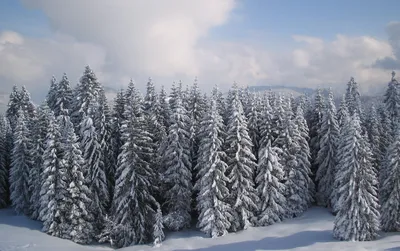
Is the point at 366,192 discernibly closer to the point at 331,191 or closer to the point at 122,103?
the point at 331,191

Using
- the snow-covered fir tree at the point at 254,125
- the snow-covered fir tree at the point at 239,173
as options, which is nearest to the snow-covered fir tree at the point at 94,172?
the snow-covered fir tree at the point at 239,173

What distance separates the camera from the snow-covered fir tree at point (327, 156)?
4572 cm

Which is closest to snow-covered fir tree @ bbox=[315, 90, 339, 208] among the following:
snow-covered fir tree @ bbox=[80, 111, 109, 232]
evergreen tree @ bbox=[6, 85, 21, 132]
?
snow-covered fir tree @ bbox=[80, 111, 109, 232]

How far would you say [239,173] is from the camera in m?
40.9

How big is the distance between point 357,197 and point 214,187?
Answer: 1561 centimetres

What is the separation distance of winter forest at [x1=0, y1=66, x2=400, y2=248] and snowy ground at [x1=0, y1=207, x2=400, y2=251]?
129cm

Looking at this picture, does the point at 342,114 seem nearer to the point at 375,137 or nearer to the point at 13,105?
the point at 375,137

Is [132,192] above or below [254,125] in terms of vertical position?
below

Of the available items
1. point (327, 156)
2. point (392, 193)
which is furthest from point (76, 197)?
point (392, 193)

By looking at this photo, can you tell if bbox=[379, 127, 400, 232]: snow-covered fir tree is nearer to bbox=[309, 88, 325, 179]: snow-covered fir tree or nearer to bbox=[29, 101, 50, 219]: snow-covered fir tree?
bbox=[309, 88, 325, 179]: snow-covered fir tree

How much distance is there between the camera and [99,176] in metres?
44.7

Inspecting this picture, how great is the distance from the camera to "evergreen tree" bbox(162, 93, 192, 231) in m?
41.8

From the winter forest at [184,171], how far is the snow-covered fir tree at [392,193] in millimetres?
109

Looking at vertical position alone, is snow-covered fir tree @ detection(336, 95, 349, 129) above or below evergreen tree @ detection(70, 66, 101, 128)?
below
